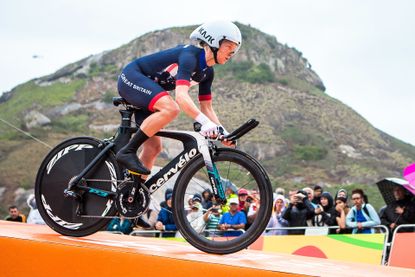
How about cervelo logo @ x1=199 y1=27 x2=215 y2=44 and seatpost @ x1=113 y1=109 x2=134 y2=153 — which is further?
seatpost @ x1=113 y1=109 x2=134 y2=153

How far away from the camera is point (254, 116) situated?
91.2 metres

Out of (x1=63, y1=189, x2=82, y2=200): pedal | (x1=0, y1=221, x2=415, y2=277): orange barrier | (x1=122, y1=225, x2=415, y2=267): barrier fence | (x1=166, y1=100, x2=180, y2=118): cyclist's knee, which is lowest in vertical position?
(x1=0, y1=221, x2=415, y2=277): orange barrier

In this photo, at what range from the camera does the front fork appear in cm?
717

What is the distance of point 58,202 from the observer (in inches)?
309

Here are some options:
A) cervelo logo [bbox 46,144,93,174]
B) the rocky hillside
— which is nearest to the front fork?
cervelo logo [bbox 46,144,93,174]

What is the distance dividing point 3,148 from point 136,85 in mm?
70897

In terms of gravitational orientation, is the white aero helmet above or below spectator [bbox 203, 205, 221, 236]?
above

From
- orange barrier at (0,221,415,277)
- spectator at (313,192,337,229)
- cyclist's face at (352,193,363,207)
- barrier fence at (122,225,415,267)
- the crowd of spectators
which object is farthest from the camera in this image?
spectator at (313,192,337,229)

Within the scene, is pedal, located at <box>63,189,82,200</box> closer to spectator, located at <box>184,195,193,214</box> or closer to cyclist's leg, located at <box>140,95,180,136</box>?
cyclist's leg, located at <box>140,95,180,136</box>

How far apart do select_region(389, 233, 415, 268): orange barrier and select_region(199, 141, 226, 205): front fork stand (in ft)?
15.5

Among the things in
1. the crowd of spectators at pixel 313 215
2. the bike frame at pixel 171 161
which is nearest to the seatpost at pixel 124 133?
the bike frame at pixel 171 161

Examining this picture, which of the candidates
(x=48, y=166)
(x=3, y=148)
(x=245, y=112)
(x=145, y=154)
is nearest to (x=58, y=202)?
(x=48, y=166)

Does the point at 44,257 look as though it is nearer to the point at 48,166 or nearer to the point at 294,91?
the point at 48,166

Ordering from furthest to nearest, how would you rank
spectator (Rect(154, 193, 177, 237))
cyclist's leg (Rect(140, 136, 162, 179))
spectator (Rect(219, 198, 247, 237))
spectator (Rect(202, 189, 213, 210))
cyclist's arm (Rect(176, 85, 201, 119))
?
spectator (Rect(154, 193, 177, 237))
spectator (Rect(219, 198, 247, 237))
cyclist's leg (Rect(140, 136, 162, 179))
cyclist's arm (Rect(176, 85, 201, 119))
spectator (Rect(202, 189, 213, 210))
